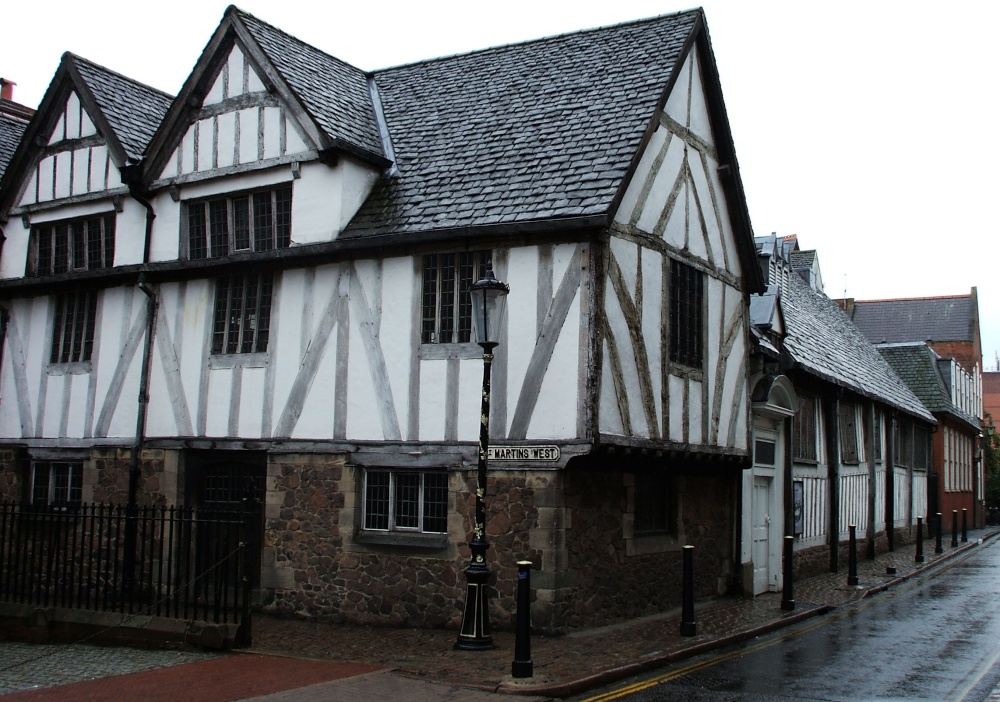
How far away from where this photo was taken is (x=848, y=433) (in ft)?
79.9

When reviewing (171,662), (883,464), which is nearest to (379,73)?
(171,662)

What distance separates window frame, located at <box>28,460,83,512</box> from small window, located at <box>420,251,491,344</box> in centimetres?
711

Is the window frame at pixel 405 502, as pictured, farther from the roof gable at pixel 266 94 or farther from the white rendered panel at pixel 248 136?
the white rendered panel at pixel 248 136

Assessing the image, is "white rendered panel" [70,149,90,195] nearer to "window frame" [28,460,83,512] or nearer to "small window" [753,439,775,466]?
"window frame" [28,460,83,512]

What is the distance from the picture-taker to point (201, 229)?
16359 mm

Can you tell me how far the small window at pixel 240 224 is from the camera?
1552 cm

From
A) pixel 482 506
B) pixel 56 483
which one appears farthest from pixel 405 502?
pixel 56 483

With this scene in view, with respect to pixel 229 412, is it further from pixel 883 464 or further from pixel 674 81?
pixel 883 464

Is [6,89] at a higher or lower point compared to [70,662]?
higher

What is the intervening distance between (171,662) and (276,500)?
3.97m

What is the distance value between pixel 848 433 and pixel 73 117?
17.8 meters

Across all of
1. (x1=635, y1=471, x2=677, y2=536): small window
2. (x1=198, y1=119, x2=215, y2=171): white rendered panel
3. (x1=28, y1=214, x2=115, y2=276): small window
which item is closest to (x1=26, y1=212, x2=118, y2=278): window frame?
(x1=28, y1=214, x2=115, y2=276): small window

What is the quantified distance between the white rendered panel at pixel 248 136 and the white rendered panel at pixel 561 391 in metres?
5.98

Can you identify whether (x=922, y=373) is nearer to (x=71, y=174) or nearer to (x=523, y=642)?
(x=71, y=174)
